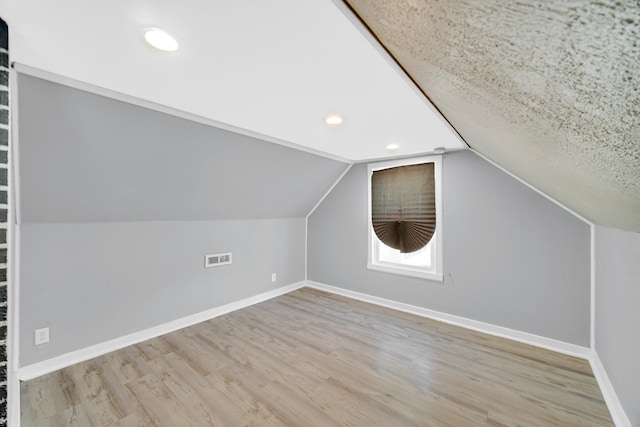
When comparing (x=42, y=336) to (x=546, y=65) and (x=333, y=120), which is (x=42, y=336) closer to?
(x=333, y=120)

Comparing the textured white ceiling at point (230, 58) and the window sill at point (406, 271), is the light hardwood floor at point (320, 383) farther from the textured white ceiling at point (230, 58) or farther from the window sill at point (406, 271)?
the textured white ceiling at point (230, 58)

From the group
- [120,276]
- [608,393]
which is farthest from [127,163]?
[608,393]

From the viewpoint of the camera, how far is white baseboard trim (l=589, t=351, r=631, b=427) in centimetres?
161

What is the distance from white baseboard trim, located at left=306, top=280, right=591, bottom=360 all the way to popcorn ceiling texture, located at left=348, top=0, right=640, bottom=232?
Result: 6.69 ft

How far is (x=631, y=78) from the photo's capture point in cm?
37

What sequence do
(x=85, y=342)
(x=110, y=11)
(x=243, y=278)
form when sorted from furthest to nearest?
(x=243, y=278), (x=85, y=342), (x=110, y=11)

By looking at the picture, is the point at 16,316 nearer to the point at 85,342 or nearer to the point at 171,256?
the point at 85,342

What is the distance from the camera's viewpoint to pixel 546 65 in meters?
0.49

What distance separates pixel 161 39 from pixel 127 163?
1.39 metres

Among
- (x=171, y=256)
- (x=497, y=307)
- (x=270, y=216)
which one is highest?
(x=270, y=216)

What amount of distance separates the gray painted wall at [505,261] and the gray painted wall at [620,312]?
229 millimetres

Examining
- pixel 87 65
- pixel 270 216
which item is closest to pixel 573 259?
pixel 270 216

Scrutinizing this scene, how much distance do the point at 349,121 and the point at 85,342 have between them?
3.00 m

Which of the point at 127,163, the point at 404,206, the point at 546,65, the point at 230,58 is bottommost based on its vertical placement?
the point at 404,206
